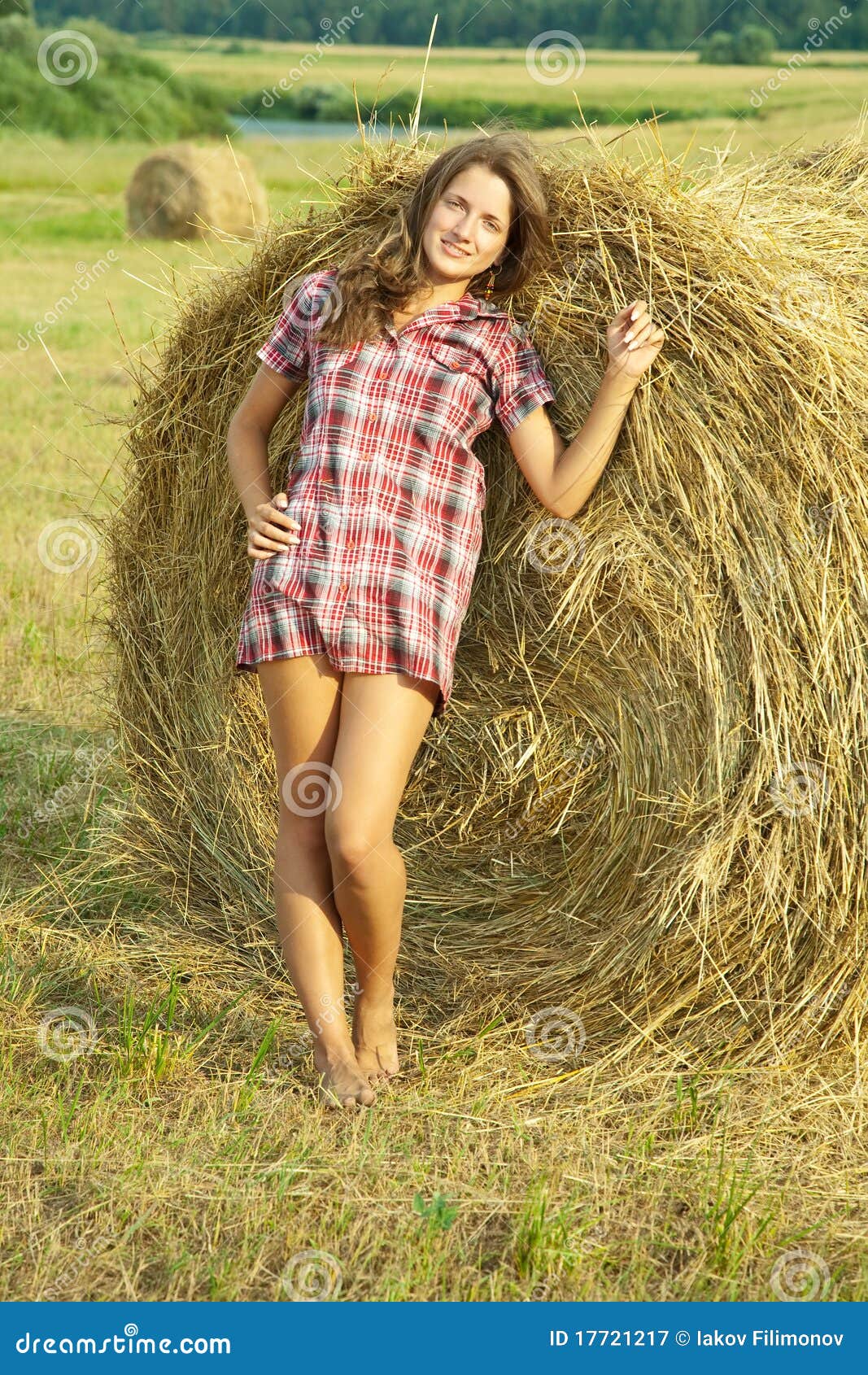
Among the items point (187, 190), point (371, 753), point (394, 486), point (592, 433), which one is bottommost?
point (371, 753)

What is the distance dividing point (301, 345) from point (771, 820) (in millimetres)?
1432

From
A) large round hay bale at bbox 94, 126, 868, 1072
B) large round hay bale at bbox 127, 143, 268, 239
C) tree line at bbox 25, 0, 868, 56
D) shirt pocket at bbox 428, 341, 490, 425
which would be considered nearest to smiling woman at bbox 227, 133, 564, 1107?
shirt pocket at bbox 428, 341, 490, 425

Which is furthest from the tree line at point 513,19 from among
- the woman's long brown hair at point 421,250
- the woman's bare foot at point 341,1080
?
the woman's bare foot at point 341,1080

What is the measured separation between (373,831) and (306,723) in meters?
0.27

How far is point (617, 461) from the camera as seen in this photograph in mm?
2924

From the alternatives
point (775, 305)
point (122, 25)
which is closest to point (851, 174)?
point (775, 305)

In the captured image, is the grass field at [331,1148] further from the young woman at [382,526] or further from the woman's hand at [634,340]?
the woman's hand at [634,340]

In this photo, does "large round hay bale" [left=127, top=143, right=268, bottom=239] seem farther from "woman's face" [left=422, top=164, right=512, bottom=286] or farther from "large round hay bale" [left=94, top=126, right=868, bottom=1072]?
"woman's face" [left=422, top=164, right=512, bottom=286]

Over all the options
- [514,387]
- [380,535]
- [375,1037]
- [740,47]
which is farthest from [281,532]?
[740,47]

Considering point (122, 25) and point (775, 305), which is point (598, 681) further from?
point (122, 25)

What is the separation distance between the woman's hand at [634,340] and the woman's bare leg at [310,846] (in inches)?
33.8

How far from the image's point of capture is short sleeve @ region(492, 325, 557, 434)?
9.64ft

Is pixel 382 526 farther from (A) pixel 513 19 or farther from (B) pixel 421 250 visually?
(A) pixel 513 19

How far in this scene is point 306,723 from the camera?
9.38 feet
